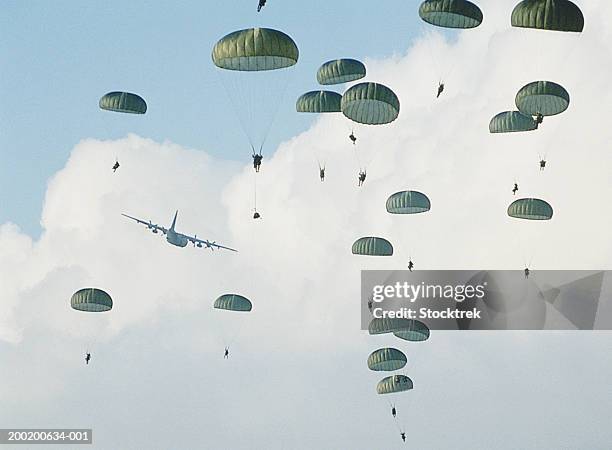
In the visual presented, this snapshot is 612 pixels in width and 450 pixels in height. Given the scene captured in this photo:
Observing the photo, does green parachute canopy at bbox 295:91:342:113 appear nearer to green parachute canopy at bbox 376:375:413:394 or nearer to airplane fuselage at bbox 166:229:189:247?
green parachute canopy at bbox 376:375:413:394

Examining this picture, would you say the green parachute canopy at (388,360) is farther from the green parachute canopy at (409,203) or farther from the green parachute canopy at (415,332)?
the green parachute canopy at (409,203)

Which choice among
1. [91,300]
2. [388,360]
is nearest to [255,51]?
[91,300]

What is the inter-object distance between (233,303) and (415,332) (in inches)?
545

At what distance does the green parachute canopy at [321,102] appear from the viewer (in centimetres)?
8744

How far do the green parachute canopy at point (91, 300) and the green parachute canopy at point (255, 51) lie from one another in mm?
27817

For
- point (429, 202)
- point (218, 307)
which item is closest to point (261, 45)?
point (429, 202)

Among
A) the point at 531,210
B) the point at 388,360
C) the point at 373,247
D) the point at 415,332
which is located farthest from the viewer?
the point at 415,332

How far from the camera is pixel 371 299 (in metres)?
108

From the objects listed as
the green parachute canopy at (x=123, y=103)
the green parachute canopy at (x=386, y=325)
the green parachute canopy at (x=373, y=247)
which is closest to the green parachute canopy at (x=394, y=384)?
the green parachute canopy at (x=386, y=325)

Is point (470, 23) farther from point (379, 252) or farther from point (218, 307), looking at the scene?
point (218, 307)

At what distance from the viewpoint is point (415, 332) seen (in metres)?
102

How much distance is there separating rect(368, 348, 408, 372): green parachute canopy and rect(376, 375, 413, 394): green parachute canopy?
2.37 meters

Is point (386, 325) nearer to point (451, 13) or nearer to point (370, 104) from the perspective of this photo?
point (370, 104)

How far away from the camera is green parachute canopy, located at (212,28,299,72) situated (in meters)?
70.7
